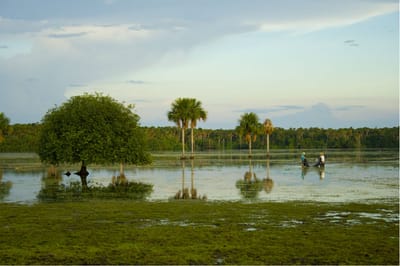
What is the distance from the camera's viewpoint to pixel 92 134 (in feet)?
151

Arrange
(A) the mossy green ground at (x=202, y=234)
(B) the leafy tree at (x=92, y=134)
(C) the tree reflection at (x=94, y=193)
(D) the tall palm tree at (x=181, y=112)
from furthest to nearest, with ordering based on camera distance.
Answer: (D) the tall palm tree at (x=181, y=112) → (B) the leafy tree at (x=92, y=134) → (C) the tree reflection at (x=94, y=193) → (A) the mossy green ground at (x=202, y=234)

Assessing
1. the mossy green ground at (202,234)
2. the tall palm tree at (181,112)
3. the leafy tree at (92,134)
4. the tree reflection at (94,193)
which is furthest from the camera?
the tall palm tree at (181,112)

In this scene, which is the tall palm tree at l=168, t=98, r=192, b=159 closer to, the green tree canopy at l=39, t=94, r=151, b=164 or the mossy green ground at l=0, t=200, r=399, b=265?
the green tree canopy at l=39, t=94, r=151, b=164

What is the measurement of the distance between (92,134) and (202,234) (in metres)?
32.1

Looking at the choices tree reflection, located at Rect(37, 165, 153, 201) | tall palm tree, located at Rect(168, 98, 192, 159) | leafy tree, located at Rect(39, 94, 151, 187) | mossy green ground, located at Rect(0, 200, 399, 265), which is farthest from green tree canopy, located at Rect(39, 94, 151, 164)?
tall palm tree, located at Rect(168, 98, 192, 159)

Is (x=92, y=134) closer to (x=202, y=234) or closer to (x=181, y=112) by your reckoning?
(x=202, y=234)

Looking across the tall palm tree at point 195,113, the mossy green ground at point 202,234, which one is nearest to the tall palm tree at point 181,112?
the tall palm tree at point 195,113

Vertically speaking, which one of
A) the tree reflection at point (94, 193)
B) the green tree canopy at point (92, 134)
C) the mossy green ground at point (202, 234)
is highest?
the green tree canopy at point (92, 134)

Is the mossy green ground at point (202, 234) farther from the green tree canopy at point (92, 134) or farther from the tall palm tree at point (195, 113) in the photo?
the tall palm tree at point (195, 113)

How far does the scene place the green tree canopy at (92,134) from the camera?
46.0 metres

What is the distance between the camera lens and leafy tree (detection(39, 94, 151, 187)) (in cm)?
4600

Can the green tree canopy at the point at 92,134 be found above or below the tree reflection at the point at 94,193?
above

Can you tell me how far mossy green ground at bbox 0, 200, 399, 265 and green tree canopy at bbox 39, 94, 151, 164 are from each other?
23.2 m

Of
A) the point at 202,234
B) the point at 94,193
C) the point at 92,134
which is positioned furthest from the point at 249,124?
the point at 202,234
